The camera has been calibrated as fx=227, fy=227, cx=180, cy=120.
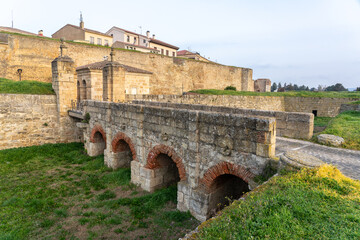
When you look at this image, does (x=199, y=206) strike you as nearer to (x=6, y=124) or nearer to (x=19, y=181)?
(x=19, y=181)

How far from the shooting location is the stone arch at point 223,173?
5441mm

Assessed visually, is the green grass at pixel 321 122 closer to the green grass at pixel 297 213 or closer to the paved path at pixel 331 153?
the paved path at pixel 331 153

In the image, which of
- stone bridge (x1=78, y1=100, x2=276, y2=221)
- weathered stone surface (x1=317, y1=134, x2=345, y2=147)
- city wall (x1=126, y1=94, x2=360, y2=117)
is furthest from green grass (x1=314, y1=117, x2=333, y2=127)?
stone bridge (x1=78, y1=100, x2=276, y2=221)

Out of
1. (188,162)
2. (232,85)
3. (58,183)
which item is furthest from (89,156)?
(232,85)

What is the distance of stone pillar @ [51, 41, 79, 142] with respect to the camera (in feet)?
50.0

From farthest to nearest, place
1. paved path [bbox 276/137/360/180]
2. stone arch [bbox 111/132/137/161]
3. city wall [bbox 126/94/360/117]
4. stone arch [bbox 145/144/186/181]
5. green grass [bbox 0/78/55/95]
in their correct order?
1. city wall [bbox 126/94/360/117]
2. green grass [bbox 0/78/55/95]
3. stone arch [bbox 111/132/137/161]
4. stone arch [bbox 145/144/186/181]
5. paved path [bbox 276/137/360/180]

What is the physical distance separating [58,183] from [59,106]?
7.38m

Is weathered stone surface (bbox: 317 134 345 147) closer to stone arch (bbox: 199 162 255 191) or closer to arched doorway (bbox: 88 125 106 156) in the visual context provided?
stone arch (bbox: 199 162 255 191)

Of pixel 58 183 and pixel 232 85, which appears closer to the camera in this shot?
pixel 58 183

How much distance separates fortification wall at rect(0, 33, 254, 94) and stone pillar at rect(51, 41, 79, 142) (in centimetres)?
983

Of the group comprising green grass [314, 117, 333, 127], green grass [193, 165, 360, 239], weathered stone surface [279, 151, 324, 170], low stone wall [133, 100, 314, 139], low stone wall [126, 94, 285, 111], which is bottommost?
green grass [314, 117, 333, 127]

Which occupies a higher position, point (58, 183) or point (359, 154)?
point (359, 154)

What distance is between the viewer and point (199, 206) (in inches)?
252

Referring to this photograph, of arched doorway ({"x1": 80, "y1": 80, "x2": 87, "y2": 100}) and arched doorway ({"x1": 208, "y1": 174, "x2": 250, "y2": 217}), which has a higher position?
arched doorway ({"x1": 80, "y1": 80, "x2": 87, "y2": 100})
